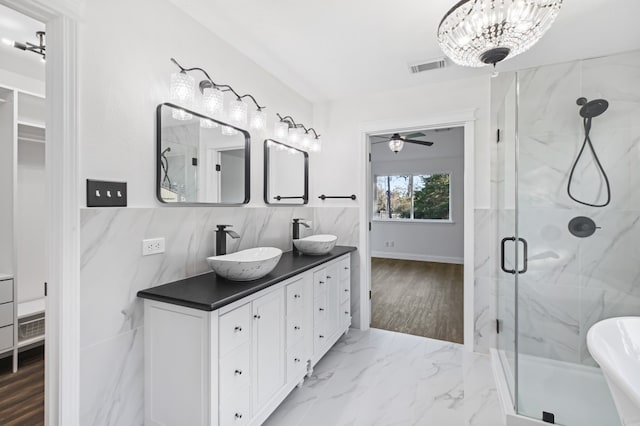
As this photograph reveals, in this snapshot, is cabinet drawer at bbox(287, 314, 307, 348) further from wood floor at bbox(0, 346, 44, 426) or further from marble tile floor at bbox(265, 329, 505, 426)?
wood floor at bbox(0, 346, 44, 426)

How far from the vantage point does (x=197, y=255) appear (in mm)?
1844

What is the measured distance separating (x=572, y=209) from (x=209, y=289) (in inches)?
108

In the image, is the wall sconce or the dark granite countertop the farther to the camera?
the wall sconce

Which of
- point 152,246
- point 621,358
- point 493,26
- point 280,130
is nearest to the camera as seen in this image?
point 621,358

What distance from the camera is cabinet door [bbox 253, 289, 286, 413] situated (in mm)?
1588

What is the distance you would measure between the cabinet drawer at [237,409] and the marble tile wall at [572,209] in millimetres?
1985

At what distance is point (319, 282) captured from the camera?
2301mm

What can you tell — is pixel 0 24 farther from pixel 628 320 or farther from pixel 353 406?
pixel 628 320

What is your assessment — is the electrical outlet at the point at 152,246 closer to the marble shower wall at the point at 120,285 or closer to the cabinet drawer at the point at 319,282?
the marble shower wall at the point at 120,285

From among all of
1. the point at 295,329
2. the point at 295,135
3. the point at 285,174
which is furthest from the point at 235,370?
the point at 295,135

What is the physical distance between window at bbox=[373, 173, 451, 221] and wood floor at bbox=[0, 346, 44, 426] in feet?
20.5

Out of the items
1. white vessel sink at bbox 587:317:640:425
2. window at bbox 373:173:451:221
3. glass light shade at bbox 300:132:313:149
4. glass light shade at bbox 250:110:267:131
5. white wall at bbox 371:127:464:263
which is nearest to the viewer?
white vessel sink at bbox 587:317:640:425

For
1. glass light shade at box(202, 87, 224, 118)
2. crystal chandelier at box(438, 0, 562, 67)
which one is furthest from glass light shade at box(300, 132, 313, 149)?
crystal chandelier at box(438, 0, 562, 67)

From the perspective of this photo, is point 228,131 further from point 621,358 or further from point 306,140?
point 621,358
